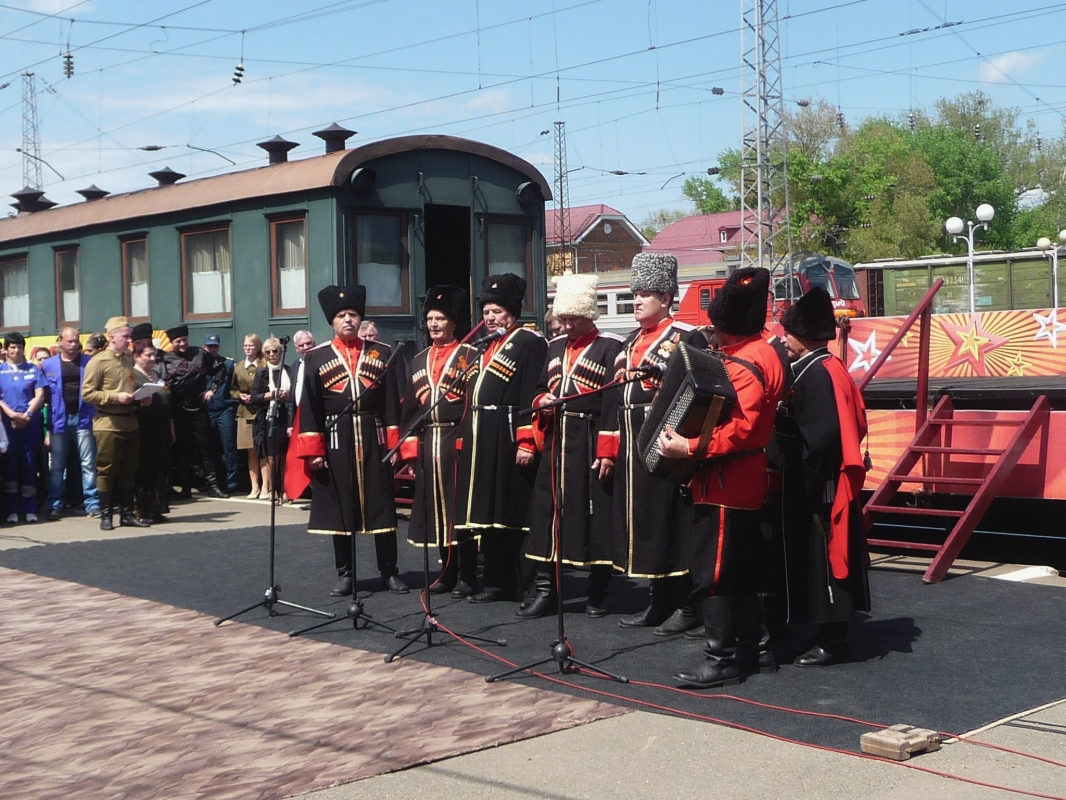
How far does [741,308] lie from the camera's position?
5.83 meters

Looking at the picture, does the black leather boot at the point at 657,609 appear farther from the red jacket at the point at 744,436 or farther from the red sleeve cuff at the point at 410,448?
the red sleeve cuff at the point at 410,448

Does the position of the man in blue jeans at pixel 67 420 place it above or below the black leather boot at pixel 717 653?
above

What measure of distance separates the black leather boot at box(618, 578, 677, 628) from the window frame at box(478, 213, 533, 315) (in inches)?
308

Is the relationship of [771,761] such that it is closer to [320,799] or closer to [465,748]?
[465,748]

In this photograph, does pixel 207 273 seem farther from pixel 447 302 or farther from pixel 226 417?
pixel 447 302

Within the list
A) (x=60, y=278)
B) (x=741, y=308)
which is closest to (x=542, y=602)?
(x=741, y=308)

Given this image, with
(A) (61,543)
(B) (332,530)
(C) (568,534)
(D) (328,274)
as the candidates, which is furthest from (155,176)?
(C) (568,534)

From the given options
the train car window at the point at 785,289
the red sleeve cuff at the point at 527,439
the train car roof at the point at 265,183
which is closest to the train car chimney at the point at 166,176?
the train car roof at the point at 265,183

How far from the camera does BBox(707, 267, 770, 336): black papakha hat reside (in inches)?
230

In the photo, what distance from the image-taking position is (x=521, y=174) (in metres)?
15.2

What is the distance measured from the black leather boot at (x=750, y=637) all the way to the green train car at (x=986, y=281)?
25.3 metres

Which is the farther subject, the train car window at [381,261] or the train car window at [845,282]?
the train car window at [845,282]

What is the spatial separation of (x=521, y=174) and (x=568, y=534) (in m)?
8.45

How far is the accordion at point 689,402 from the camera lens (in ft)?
Answer: 18.1
